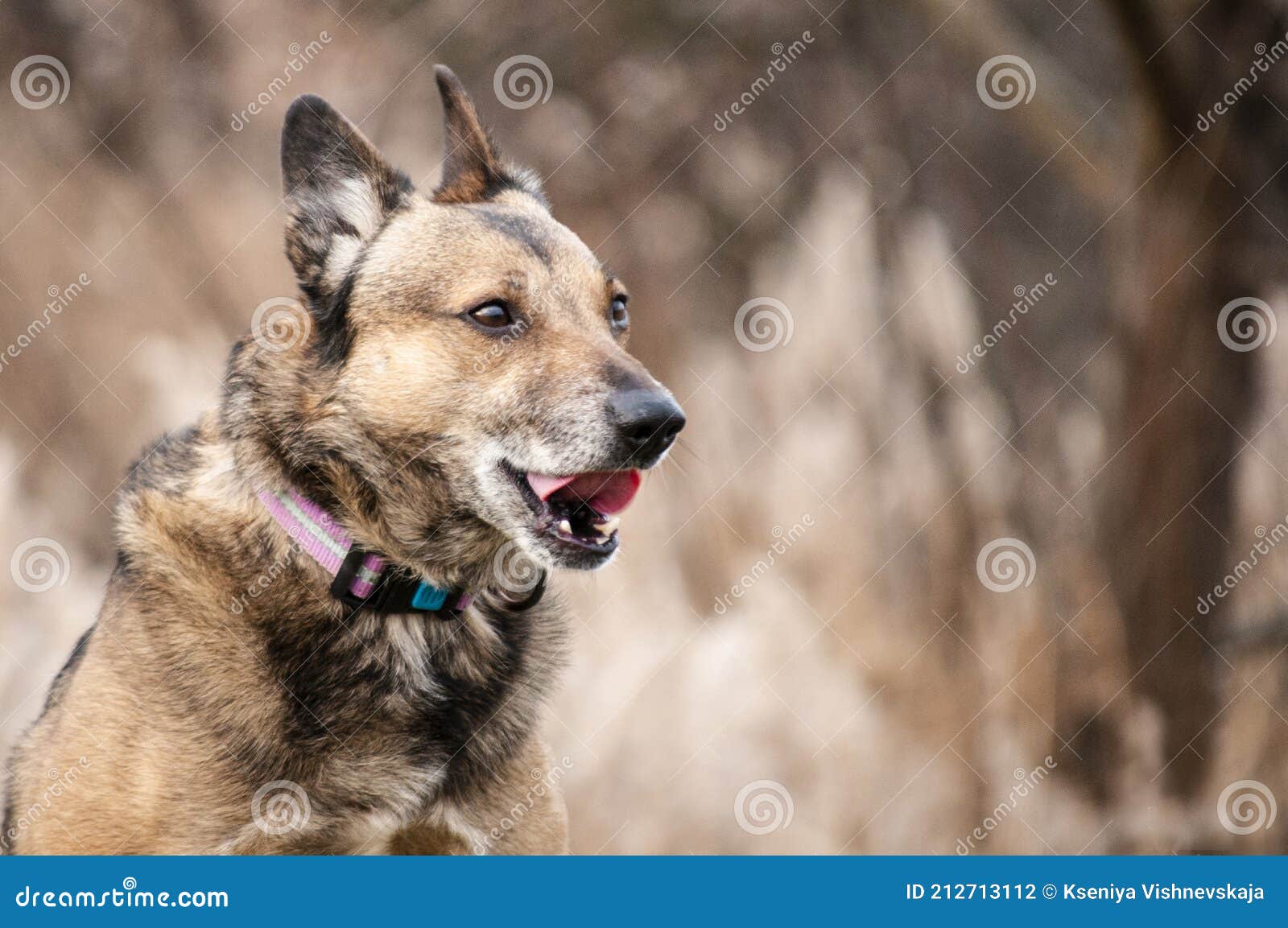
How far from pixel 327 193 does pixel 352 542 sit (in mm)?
867

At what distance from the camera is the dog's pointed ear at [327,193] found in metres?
2.98

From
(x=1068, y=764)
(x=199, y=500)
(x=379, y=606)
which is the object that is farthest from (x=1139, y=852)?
(x=199, y=500)

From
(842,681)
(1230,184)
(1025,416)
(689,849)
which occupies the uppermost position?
(1230,184)

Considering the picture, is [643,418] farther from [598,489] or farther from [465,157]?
[465,157]

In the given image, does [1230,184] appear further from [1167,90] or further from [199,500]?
[199,500]

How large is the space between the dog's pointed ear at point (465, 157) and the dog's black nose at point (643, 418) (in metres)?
0.92

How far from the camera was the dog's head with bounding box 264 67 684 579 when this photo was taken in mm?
2834

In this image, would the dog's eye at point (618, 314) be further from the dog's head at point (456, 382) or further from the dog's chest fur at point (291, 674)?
the dog's chest fur at point (291, 674)

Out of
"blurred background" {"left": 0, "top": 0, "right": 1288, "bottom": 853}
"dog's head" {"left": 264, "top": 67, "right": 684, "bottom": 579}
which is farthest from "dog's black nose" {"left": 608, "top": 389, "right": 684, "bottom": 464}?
"blurred background" {"left": 0, "top": 0, "right": 1288, "bottom": 853}

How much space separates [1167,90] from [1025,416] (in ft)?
6.75

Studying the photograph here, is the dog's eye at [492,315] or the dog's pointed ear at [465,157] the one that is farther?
the dog's pointed ear at [465,157]

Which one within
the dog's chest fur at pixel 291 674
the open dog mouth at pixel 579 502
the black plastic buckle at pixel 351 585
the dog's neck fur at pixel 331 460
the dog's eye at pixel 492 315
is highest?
the dog's eye at pixel 492 315

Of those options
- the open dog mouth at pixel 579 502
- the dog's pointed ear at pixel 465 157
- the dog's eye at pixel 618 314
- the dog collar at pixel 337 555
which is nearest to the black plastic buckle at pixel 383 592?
the dog collar at pixel 337 555

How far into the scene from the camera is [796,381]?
689 cm
